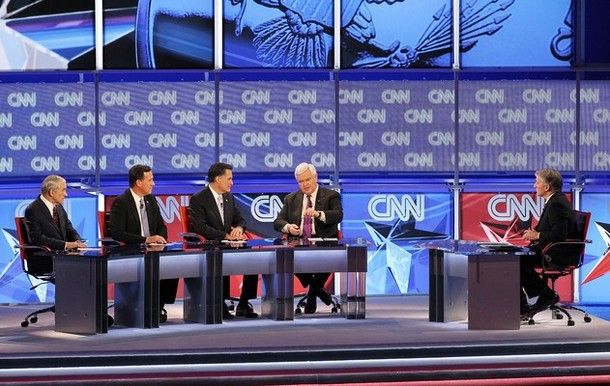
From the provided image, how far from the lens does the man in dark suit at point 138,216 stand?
9625 millimetres

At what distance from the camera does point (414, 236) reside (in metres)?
12.0

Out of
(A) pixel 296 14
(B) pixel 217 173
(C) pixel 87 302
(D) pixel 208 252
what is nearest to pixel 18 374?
(C) pixel 87 302

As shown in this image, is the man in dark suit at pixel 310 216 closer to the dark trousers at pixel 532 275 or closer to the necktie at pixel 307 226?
the necktie at pixel 307 226

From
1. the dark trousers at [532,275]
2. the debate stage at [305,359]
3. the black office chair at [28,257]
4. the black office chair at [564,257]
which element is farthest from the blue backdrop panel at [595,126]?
the black office chair at [28,257]

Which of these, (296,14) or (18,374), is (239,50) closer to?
(296,14)

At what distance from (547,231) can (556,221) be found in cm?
11

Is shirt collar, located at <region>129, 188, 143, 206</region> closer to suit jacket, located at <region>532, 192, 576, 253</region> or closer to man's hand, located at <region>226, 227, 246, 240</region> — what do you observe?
man's hand, located at <region>226, 227, 246, 240</region>

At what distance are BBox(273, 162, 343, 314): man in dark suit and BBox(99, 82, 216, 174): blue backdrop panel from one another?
1.57m

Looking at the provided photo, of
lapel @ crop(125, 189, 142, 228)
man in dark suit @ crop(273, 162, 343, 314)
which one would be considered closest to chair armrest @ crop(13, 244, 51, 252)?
lapel @ crop(125, 189, 142, 228)

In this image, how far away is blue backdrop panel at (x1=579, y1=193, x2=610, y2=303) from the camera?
466 inches

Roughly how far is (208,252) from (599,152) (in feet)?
13.8

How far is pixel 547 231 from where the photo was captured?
9633 millimetres

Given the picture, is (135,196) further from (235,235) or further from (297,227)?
(297,227)

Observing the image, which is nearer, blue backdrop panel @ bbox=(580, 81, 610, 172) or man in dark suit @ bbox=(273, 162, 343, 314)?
man in dark suit @ bbox=(273, 162, 343, 314)
